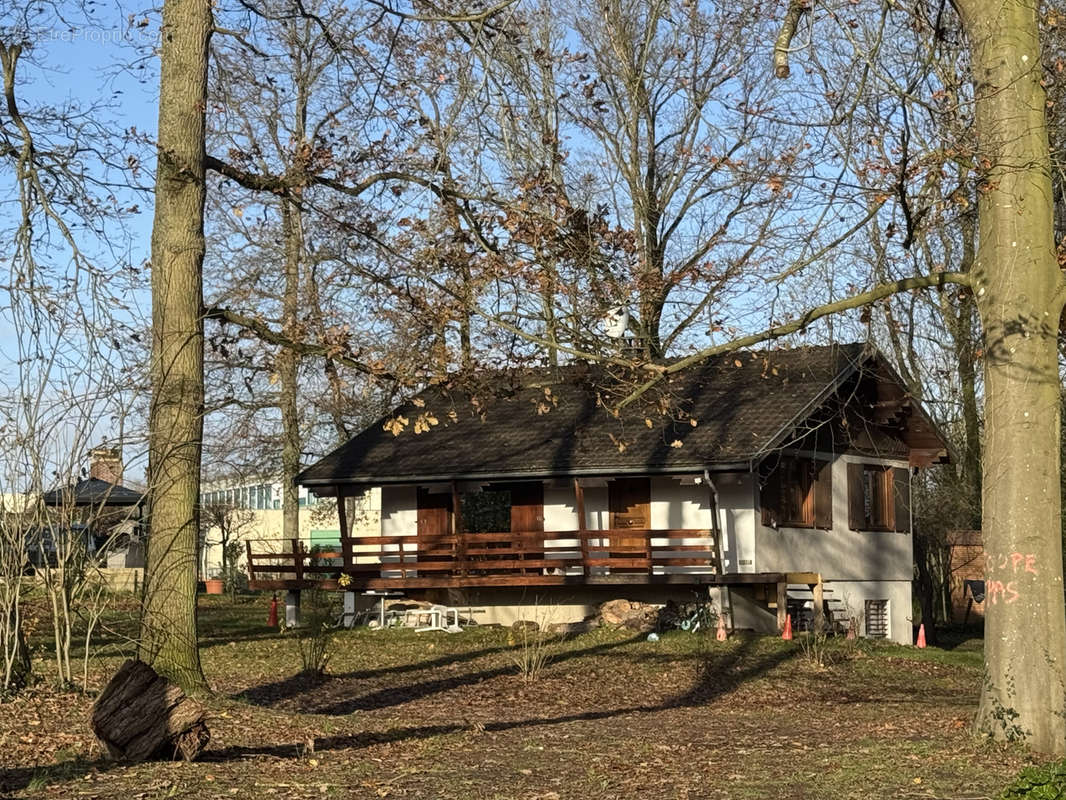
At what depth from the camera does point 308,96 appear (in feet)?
117

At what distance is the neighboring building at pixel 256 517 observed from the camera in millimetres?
43844

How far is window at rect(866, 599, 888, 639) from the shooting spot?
1218 inches

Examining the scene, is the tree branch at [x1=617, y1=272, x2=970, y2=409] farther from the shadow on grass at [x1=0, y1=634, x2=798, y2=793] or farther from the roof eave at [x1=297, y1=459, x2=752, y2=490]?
the roof eave at [x1=297, y1=459, x2=752, y2=490]

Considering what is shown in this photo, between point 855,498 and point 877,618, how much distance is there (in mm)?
2847

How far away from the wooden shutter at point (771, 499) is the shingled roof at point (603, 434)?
1.36m

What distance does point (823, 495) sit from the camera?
29656 millimetres

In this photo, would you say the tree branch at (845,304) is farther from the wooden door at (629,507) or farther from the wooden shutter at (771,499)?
the wooden door at (629,507)

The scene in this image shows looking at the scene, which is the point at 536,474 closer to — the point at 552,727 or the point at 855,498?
the point at 855,498

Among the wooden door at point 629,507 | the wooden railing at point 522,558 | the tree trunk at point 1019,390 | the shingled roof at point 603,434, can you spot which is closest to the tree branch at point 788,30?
the tree trunk at point 1019,390

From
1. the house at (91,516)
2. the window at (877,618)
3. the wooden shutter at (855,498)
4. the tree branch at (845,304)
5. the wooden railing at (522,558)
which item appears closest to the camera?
the house at (91,516)

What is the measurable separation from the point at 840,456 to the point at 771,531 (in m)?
3.48

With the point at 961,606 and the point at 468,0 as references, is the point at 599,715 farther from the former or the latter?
the point at 961,606

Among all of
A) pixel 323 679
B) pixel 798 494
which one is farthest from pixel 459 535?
pixel 323 679

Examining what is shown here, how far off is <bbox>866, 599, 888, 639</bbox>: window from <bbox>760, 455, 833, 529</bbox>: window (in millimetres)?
2685
